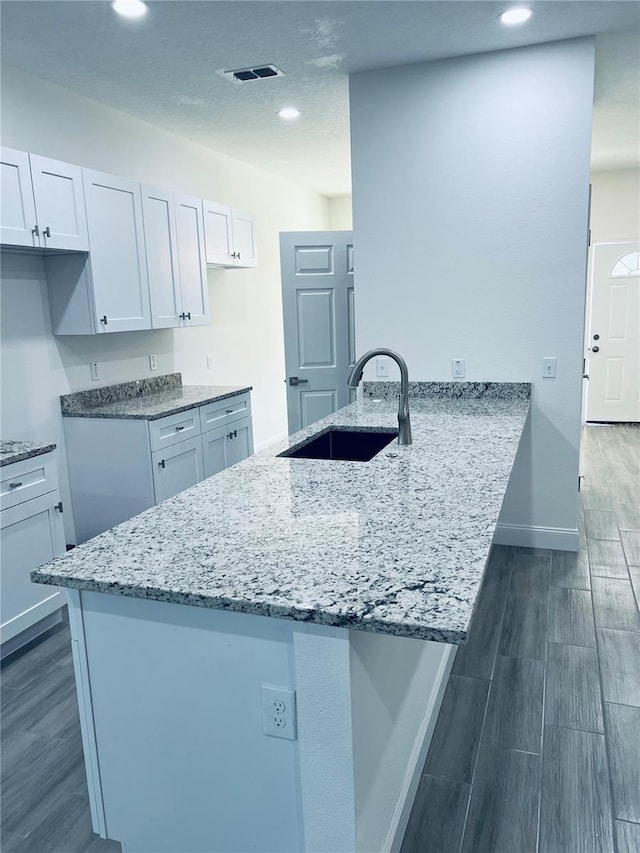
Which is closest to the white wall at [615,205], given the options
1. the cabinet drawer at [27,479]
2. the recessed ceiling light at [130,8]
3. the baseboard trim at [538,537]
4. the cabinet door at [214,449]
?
the baseboard trim at [538,537]

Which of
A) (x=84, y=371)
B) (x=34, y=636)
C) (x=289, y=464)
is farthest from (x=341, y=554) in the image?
(x=84, y=371)

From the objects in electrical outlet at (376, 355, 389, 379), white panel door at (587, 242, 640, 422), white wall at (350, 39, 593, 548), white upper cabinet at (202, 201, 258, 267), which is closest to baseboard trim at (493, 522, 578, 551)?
white wall at (350, 39, 593, 548)

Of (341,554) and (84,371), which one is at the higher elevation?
(84,371)

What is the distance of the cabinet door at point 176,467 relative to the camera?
354 centimetres

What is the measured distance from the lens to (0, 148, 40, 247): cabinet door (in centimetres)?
279

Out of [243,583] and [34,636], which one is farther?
[34,636]

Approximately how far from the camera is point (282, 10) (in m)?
2.64

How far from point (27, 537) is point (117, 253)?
5.53 ft

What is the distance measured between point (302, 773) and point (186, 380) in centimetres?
392

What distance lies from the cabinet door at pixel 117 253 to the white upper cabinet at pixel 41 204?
0.09 metres

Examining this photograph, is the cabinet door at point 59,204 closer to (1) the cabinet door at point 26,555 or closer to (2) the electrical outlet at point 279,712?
(1) the cabinet door at point 26,555

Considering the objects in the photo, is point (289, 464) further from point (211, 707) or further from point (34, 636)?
point (34, 636)

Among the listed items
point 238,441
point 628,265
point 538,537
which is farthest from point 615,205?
point 238,441

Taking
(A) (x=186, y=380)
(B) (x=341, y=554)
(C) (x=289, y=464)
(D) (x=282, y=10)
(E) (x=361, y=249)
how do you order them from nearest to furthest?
(B) (x=341, y=554) < (C) (x=289, y=464) < (D) (x=282, y=10) < (E) (x=361, y=249) < (A) (x=186, y=380)
